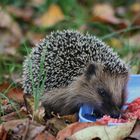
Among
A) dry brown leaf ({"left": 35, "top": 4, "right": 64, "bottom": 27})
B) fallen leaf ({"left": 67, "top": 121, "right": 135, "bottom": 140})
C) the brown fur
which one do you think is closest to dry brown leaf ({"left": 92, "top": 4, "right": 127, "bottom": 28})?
dry brown leaf ({"left": 35, "top": 4, "right": 64, "bottom": 27})

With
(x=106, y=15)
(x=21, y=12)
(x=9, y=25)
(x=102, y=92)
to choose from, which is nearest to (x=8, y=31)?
(x=9, y=25)

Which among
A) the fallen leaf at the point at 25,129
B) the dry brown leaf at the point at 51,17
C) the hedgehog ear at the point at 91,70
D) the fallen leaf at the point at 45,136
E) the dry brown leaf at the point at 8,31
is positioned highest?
the dry brown leaf at the point at 51,17

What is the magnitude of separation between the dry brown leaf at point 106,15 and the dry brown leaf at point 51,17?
65cm

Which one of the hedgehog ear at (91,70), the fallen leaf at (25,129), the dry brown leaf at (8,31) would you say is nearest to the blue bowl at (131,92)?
the hedgehog ear at (91,70)

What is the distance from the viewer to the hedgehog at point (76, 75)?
18.4 ft

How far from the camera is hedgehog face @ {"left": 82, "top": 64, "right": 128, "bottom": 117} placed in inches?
217

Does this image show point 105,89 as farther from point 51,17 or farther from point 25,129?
point 51,17

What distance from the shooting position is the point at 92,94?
574 cm

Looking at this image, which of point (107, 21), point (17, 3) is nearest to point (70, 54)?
point (107, 21)

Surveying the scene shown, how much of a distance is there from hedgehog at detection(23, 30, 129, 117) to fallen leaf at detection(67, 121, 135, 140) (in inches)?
34.4

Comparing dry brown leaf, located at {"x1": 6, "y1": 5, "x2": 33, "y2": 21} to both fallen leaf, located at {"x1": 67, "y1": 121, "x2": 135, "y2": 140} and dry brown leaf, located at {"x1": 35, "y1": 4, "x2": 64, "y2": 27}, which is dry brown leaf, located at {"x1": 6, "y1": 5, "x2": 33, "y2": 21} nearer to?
dry brown leaf, located at {"x1": 35, "y1": 4, "x2": 64, "y2": 27}

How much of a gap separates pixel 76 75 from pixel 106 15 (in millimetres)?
4112

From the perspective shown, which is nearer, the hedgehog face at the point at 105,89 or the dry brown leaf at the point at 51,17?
the hedgehog face at the point at 105,89

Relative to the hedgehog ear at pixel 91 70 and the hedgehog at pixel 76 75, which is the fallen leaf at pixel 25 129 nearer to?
the hedgehog at pixel 76 75
